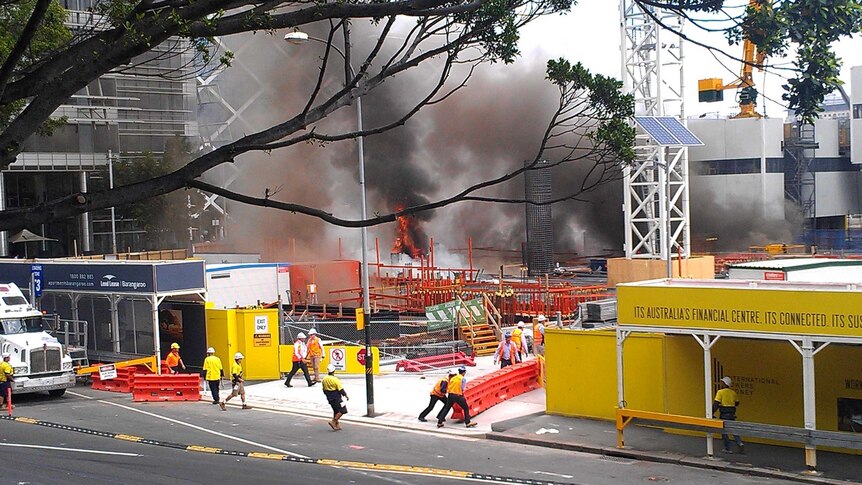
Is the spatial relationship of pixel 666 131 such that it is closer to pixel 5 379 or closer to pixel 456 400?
pixel 456 400

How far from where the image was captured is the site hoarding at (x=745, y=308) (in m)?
14.2

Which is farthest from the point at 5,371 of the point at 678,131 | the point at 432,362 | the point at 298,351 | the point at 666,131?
the point at 678,131

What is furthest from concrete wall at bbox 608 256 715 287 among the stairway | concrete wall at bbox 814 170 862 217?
concrete wall at bbox 814 170 862 217

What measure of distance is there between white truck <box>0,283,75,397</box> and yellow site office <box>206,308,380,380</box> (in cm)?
369

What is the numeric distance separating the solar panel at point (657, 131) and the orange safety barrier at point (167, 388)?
18.3 metres

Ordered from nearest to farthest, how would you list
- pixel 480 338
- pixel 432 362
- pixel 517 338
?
pixel 517 338
pixel 432 362
pixel 480 338

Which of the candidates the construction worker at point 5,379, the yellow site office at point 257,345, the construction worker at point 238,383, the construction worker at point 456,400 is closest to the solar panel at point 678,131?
the yellow site office at point 257,345

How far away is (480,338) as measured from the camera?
97.1 ft

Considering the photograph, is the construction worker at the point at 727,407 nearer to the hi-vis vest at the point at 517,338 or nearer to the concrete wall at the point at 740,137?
the hi-vis vest at the point at 517,338

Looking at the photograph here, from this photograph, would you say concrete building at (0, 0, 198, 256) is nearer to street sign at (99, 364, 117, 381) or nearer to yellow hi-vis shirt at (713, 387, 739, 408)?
street sign at (99, 364, 117, 381)

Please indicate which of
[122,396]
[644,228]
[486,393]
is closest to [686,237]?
[644,228]

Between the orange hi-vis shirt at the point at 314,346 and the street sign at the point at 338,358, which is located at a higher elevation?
the orange hi-vis shirt at the point at 314,346

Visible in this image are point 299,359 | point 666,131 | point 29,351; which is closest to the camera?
point 29,351

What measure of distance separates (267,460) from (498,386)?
6.45 m
